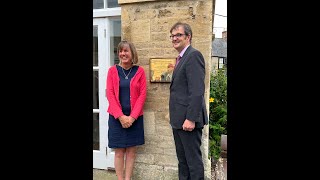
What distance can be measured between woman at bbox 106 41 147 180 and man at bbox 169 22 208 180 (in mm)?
473

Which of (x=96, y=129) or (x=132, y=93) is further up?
(x=132, y=93)

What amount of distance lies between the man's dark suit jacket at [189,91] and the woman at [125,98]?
472 mm

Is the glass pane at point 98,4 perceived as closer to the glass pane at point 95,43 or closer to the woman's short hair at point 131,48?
the glass pane at point 95,43

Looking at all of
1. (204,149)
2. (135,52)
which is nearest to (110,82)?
(135,52)

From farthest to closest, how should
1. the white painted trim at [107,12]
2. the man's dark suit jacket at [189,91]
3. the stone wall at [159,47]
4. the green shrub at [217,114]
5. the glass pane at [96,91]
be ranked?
the green shrub at [217,114], the glass pane at [96,91], the white painted trim at [107,12], the stone wall at [159,47], the man's dark suit jacket at [189,91]

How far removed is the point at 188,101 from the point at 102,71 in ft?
4.91

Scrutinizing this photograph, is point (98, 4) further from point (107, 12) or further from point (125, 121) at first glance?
point (125, 121)

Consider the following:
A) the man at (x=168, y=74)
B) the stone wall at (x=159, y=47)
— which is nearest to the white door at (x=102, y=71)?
the stone wall at (x=159, y=47)

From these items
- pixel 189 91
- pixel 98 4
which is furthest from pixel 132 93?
pixel 98 4

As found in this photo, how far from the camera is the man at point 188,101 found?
7.70 feet

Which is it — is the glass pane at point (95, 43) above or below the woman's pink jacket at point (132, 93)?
above

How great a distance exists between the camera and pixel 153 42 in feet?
10.1
